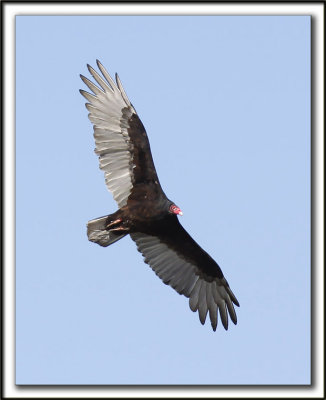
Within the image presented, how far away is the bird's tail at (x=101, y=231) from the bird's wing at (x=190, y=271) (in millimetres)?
765

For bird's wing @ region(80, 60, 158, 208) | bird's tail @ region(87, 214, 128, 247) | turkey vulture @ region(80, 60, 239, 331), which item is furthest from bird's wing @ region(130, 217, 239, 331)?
bird's wing @ region(80, 60, 158, 208)

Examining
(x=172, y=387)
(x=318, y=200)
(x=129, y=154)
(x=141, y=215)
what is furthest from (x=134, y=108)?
(x=172, y=387)

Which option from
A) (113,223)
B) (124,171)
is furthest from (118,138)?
(113,223)

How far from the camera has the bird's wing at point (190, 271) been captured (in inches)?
468

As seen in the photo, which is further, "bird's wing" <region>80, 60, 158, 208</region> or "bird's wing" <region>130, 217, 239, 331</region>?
"bird's wing" <region>130, 217, 239, 331</region>

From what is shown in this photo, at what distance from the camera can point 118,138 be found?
11227 millimetres

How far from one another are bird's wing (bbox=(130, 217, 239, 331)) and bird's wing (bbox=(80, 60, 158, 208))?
1.00 metres

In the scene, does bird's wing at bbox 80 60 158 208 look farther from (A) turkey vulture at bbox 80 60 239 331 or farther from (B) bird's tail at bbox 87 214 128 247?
(B) bird's tail at bbox 87 214 128 247

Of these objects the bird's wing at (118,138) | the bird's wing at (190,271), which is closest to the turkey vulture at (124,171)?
the bird's wing at (118,138)

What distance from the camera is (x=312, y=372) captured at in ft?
30.6

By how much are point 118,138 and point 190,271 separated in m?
2.27

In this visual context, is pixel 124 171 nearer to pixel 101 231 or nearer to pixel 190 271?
pixel 101 231

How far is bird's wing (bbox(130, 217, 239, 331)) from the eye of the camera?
11875mm

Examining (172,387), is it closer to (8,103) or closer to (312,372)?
(312,372)
